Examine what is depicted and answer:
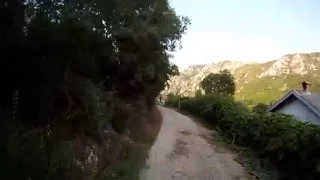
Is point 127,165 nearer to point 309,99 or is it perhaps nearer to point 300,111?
point 309,99

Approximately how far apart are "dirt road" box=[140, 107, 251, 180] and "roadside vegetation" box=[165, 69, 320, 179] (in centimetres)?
143

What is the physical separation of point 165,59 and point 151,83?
2.04 meters

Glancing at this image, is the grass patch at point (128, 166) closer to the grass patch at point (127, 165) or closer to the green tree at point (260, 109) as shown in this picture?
the grass patch at point (127, 165)

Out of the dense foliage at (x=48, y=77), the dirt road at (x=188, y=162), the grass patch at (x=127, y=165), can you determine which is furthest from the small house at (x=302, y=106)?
the dense foliage at (x=48, y=77)

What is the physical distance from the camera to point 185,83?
14125cm

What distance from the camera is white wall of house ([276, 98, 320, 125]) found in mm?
26078

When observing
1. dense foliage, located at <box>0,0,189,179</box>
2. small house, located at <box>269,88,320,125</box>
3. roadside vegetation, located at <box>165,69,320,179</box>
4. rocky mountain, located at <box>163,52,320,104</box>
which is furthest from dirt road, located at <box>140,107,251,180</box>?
rocky mountain, located at <box>163,52,320,104</box>

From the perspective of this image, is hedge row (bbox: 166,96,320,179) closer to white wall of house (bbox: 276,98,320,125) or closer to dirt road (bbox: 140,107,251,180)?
dirt road (bbox: 140,107,251,180)

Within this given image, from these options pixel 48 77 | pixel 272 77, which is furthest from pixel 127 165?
pixel 272 77

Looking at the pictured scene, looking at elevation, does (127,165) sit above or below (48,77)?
below

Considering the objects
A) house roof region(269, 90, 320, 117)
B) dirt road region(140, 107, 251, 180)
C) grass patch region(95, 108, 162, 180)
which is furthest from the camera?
house roof region(269, 90, 320, 117)

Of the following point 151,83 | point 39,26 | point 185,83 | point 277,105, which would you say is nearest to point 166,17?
point 151,83

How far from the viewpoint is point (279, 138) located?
1275 cm

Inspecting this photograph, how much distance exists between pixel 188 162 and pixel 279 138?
375 centimetres
